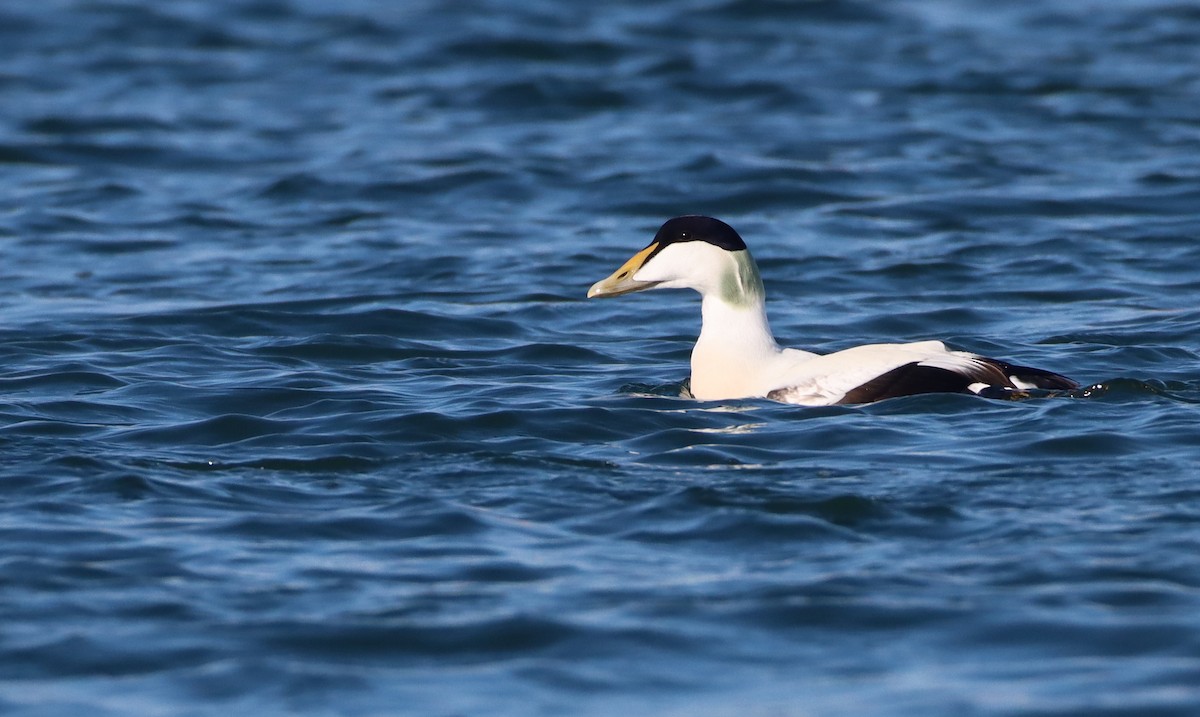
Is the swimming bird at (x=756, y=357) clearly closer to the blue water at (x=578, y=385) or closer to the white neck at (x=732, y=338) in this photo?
the white neck at (x=732, y=338)

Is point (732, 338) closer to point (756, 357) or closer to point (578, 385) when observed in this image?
point (756, 357)

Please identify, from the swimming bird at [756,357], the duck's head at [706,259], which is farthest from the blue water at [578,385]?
the duck's head at [706,259]

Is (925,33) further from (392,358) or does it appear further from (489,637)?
(489,637)

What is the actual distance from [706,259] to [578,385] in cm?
108

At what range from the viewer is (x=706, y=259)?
9.09 meters

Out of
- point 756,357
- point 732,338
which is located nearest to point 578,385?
point 732,338

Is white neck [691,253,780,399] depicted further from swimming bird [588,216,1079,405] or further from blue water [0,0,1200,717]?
blue water [0,0,1200,717]

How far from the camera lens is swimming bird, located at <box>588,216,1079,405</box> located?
855 centimetres

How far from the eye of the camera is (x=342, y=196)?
1611cm

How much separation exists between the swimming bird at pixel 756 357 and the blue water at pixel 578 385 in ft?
0.44

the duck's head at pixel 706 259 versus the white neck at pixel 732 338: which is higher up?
the duck's head at pixel 706 259

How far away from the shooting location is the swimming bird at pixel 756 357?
28.1 feet

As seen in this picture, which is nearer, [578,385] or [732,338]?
[732,338]

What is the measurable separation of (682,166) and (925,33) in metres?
7.38
